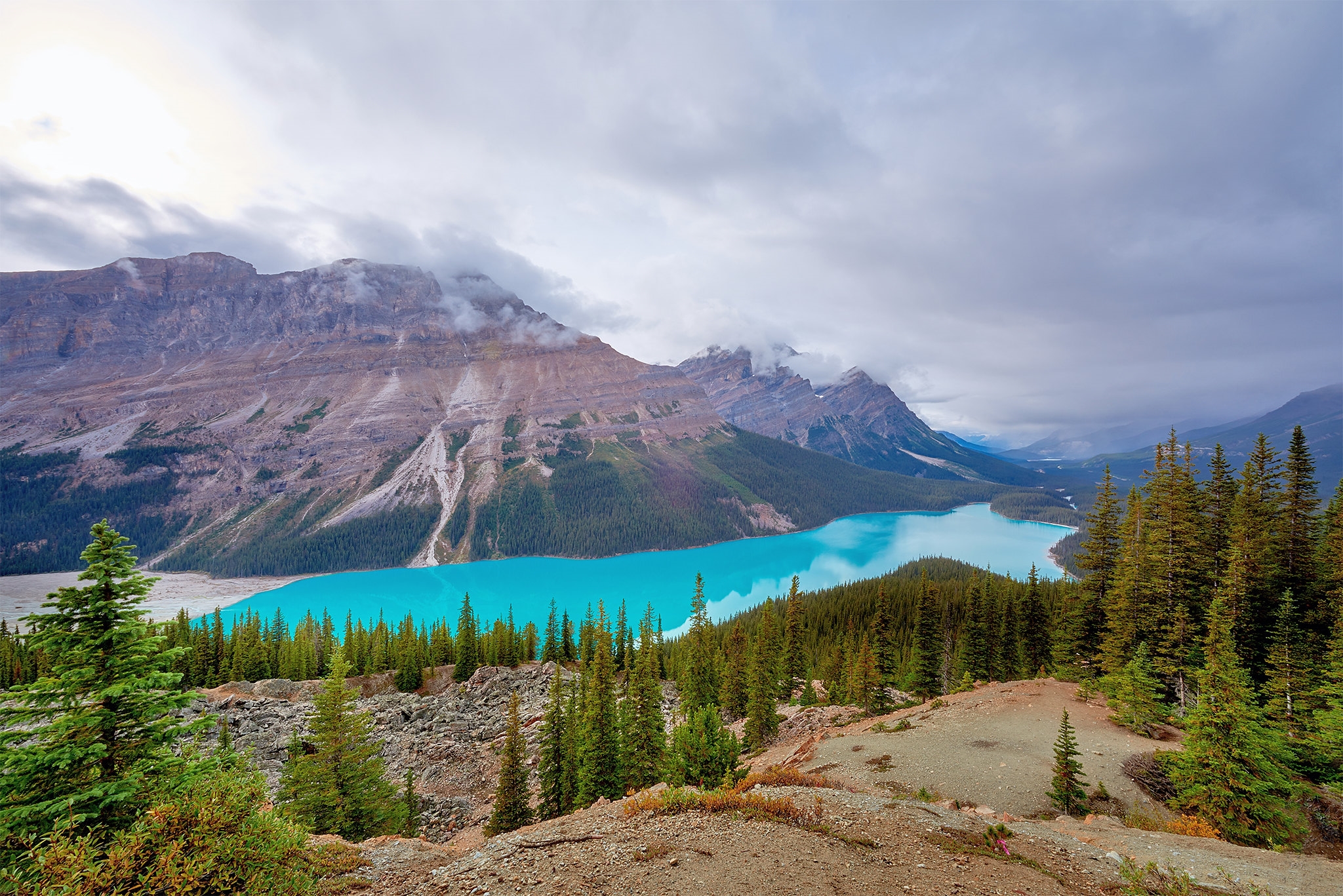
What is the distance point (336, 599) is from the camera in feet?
413

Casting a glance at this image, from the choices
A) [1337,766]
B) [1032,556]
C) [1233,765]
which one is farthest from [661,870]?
[1032,556]

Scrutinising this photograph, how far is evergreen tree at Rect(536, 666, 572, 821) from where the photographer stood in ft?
76.6

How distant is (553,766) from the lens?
24031 millimetres

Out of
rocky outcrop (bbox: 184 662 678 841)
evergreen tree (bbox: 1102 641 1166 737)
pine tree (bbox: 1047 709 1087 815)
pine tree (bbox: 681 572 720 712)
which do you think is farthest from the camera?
pine tree (bbox: 681 572 720 712)

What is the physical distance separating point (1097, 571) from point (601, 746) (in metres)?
31.5

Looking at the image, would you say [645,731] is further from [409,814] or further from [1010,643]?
[1010,643]

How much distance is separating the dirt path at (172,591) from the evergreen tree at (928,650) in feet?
453

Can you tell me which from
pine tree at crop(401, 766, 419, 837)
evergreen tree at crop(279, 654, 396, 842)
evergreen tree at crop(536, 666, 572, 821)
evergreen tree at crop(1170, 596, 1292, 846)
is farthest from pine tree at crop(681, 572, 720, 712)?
evergreen tree at crop(1170, 596, 1292, 846)

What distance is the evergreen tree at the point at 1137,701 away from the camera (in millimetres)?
20312

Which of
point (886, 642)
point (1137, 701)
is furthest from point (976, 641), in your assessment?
point (1137, 701)

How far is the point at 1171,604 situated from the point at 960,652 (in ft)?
50.0

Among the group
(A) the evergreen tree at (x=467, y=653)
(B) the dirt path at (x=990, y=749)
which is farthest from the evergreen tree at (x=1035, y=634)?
(A) the evergreen tree at (x=467, y=653)

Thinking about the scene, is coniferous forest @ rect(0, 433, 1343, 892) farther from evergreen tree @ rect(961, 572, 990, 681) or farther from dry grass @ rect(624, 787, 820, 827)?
dry grass @ rect(624, 787, 820, 827)

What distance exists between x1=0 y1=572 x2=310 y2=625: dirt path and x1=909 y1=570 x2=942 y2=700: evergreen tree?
5435 inches
